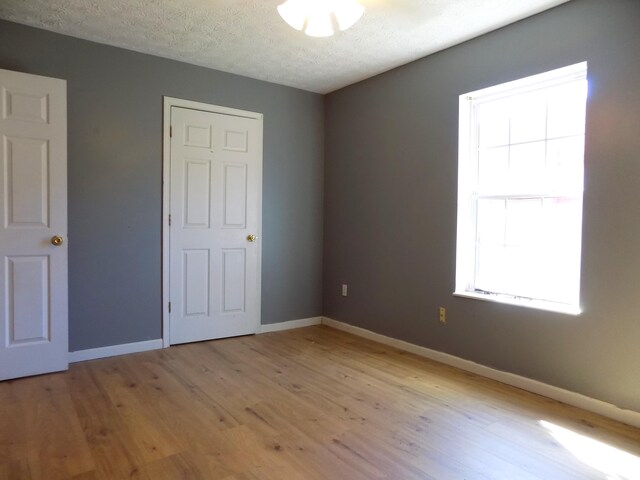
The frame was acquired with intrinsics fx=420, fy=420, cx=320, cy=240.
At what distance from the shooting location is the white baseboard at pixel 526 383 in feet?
7.84

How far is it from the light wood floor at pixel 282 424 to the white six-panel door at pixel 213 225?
0.63 m

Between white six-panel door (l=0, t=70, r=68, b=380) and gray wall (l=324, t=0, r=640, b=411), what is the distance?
2.51m

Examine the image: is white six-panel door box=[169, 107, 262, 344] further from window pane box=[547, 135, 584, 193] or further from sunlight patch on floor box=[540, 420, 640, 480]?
sunlight patch on floor box=[540, 420, 640, 480]

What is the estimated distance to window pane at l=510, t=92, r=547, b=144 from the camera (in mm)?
2846

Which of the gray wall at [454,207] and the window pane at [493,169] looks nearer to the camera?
the gray wall at [454,207]

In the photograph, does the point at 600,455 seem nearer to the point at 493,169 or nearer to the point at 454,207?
the point at 454,207

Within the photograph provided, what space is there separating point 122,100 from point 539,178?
10.6 ft

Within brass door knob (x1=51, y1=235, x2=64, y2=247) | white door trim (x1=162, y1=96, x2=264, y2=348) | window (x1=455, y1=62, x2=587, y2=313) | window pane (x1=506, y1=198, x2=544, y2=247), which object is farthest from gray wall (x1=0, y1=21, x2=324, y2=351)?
window pane (x1=506, y1=198, x2=544, y2=247)

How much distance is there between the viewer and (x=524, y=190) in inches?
116

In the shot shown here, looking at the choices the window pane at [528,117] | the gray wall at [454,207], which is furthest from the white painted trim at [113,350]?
the window pane at [528,117]

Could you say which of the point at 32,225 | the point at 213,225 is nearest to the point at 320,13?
the point at 213,225

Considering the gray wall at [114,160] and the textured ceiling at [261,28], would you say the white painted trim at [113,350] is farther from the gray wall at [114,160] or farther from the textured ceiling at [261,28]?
the textured ceiling at [261,28]

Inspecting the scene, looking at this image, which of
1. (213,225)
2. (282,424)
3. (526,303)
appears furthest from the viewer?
(213,225)

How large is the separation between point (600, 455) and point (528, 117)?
6.87 feet
